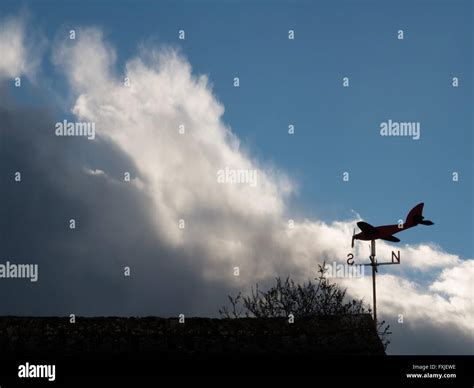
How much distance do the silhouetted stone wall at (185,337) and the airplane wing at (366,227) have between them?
5877mm

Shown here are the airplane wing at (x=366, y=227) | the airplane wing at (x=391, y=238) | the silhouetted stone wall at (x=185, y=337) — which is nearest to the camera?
the silhouetted stone wall at (x=185, y=337)

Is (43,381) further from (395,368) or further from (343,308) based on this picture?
(343,308)

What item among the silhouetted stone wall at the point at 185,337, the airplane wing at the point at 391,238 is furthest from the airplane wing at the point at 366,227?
the silhouetted stone wall at the point at 185,337

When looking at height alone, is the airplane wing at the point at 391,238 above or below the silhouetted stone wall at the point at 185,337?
above

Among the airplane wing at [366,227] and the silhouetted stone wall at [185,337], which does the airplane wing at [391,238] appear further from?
the silhouetted stone wall at [185,337]

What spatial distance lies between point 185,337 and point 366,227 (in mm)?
9024

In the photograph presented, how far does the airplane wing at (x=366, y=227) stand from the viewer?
23172 millimetres

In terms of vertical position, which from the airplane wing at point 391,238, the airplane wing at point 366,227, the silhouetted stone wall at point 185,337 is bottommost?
the silhouetted stone wall at point 185,337

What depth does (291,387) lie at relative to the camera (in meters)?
13.9

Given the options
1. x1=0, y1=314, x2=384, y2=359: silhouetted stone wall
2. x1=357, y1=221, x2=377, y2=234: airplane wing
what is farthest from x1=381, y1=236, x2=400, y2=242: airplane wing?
x1=0, y1=314, x2=384, y2=359: silhouetted stone wall

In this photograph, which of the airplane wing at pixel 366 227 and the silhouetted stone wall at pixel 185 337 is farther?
the airplane wing at pixel 366 227

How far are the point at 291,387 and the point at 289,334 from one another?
3.42 m

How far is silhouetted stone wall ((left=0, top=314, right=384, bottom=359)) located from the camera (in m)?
16.7

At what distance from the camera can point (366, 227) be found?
76.7ft
